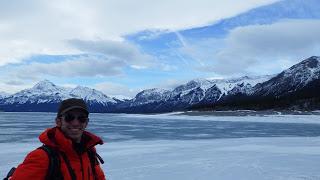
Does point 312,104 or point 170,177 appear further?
point 312,104

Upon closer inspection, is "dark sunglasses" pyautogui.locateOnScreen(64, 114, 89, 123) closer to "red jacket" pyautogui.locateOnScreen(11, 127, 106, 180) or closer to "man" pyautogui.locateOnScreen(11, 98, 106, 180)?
"man" pyautogui.locateOnScreen(11, 98, 106, 180)

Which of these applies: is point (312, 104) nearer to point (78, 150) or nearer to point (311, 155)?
point (311, 155)

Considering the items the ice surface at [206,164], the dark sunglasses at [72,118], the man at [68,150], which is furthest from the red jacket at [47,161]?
the ice surface at [206,164]

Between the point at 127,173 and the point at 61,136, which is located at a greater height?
the point at 61,136

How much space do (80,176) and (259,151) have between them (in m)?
17.0

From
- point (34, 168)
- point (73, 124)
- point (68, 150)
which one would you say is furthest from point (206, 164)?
Result: point (34, 168)

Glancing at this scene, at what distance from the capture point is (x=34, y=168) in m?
3.27

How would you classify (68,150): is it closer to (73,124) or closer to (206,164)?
(73,124)

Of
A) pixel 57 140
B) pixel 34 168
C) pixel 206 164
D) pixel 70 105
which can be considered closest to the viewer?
pixel 34 168

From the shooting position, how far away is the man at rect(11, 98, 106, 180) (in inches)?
129

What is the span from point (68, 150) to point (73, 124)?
0.26m

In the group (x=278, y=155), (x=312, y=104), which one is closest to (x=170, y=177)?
(x=278, y=155)

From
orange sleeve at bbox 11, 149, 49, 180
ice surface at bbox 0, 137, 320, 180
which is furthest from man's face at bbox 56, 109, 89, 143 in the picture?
ice surface at bbox 0, 137, 320, 180

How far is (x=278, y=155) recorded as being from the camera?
58.8 feet
